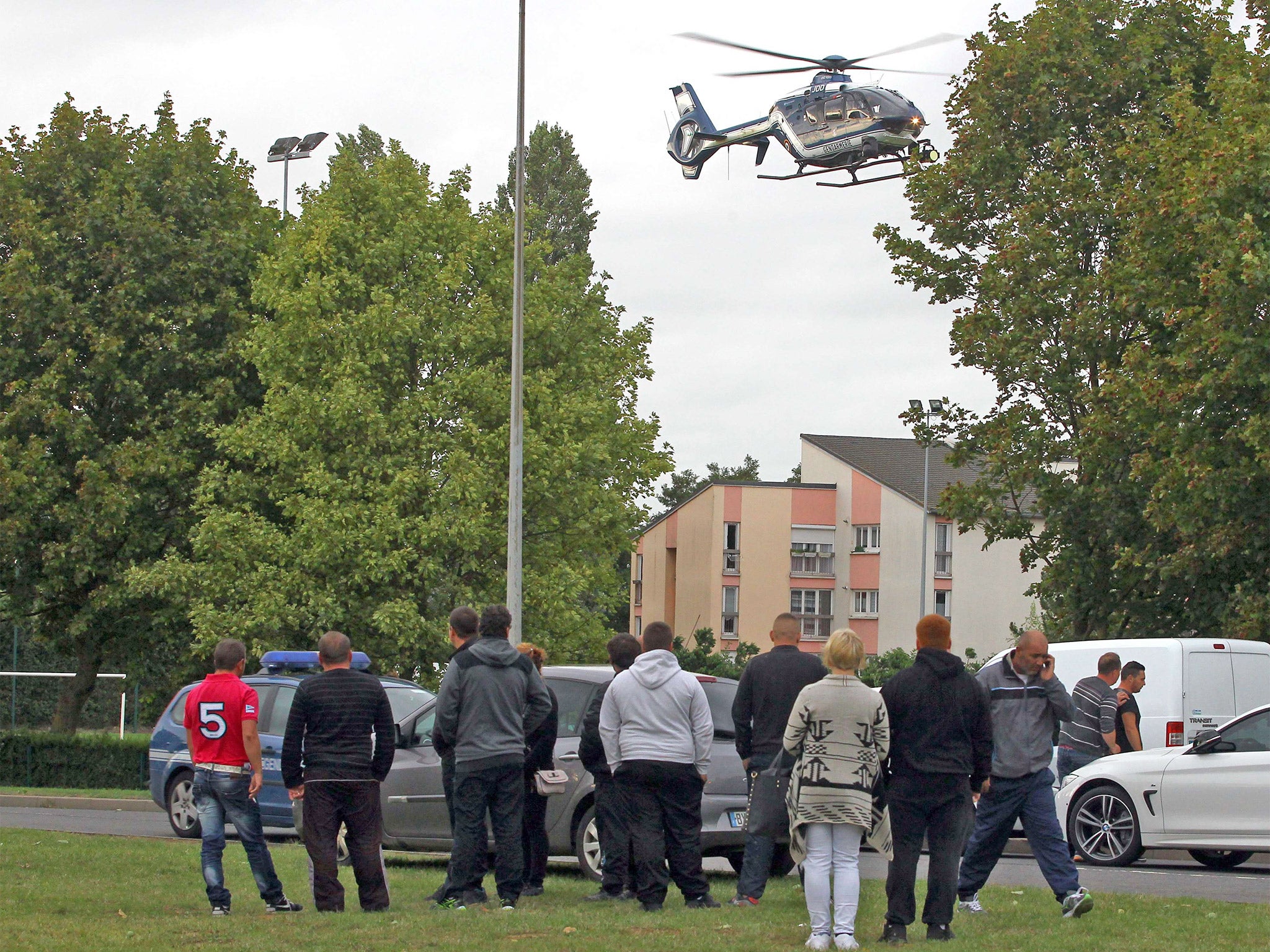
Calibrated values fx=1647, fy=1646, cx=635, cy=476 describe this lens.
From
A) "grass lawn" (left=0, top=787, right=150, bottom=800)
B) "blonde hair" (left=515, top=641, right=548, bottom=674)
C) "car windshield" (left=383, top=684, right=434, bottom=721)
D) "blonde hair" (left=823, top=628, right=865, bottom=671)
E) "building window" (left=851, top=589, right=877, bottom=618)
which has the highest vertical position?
"building window" (left=851, top=589, right=877, bottom=618)

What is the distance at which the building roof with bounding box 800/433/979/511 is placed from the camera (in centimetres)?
6618

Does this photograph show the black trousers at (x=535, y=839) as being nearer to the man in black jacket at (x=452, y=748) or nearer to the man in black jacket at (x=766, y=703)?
the man in black jacket at (x=452, y=748)

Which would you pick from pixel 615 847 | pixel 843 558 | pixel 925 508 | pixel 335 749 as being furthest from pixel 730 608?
pixel 335 749

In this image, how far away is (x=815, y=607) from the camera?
70.1 meters

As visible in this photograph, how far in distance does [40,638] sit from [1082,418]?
20.8 m

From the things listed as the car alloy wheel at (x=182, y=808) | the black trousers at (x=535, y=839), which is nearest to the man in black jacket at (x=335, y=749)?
the black trousers at (x=535, y=839)

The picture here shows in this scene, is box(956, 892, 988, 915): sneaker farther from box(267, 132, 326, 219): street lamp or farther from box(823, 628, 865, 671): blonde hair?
box(267, 132, 326, 219): street lamp

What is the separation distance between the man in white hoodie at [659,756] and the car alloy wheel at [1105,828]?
19.4ft

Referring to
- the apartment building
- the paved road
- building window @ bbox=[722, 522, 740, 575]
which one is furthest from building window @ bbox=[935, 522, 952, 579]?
the paved road

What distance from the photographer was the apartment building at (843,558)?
65.2m

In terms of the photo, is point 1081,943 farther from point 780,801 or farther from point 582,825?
point 582,825

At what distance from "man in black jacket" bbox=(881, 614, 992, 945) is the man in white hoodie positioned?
145cm

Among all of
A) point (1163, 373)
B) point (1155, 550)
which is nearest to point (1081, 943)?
point (1163, 373)

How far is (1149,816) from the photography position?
14.1 meters
